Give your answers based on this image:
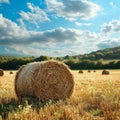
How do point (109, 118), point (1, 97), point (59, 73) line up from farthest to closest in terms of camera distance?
1. point (59, 73)
2. point (1, 97)
3. point (109, 118)

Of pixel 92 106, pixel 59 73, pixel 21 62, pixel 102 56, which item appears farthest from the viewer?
pixel 102 56

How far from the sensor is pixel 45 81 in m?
10.7

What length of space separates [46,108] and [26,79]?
2.81 m

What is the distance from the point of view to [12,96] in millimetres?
11312

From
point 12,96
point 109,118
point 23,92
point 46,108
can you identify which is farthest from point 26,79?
point 109,118

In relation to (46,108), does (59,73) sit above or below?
above

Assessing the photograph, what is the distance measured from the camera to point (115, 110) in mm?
7547

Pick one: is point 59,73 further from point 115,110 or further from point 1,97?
point 115,110

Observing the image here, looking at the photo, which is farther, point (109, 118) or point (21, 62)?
point (21, 62)

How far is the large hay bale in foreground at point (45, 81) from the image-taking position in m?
10.3

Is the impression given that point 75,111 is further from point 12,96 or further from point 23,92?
point 12,96

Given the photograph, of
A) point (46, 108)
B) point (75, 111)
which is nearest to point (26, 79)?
point (46, 108)

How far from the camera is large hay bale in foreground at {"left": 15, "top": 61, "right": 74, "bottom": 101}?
33.9ft

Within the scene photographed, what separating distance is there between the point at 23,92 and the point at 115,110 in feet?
13.5
